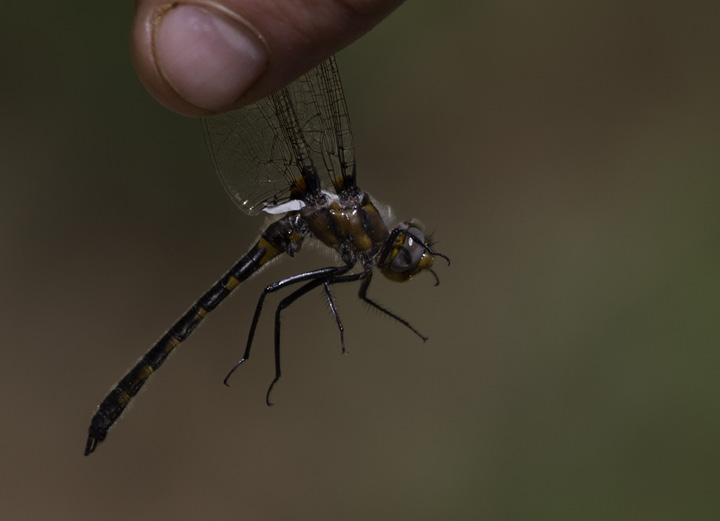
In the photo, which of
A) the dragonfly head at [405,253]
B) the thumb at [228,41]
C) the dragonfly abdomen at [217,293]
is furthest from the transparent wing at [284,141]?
the thumb at [228,41]

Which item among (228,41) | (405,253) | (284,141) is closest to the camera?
(228,41)

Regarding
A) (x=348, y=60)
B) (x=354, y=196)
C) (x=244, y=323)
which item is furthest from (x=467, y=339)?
(x=354, y=196)

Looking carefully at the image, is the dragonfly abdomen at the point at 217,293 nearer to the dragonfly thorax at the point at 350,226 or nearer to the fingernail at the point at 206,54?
the dragonfly thorax at the point at 350,226

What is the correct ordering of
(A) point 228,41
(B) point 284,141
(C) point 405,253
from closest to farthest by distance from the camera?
(A) point 228,41, (C) point 405,253, (B) point 284,141

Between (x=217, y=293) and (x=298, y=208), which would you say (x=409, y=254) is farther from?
(x=217, y=293)

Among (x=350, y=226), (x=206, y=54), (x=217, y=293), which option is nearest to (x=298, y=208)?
(x=350, y=226)

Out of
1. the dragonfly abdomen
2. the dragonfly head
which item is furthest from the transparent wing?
the dragonfly head
